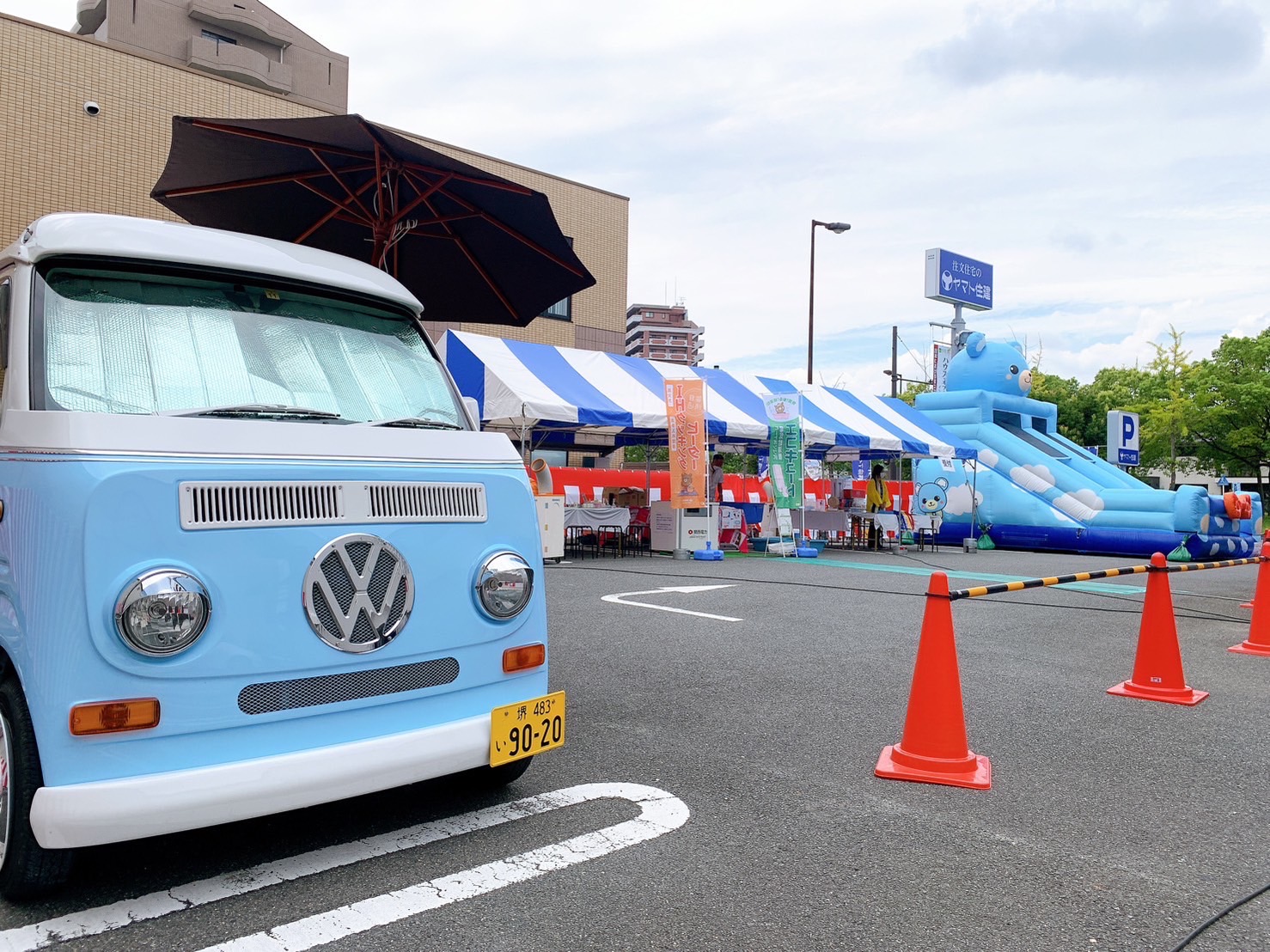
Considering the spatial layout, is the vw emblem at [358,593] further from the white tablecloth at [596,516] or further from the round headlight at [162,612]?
the white tablecloth at [596,516]

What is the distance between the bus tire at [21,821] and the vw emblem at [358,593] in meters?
0.81

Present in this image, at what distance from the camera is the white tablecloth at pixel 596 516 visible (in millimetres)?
15297

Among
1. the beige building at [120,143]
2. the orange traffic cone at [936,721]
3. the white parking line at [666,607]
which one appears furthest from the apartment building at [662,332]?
the orange traffic cone at [936,721]

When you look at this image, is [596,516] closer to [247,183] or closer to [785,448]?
[785,448]

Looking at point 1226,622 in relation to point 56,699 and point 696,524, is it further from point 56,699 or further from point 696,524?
point 56,699

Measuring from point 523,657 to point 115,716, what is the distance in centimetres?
133

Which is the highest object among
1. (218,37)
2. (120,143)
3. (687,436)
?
(218,37)

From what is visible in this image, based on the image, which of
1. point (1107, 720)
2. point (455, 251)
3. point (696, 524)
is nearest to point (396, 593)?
point (1107, 720)

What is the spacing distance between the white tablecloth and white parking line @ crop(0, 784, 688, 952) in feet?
37.8

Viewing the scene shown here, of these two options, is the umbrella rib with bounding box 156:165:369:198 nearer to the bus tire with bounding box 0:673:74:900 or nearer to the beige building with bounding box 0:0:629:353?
the bus tire with bounding box 0:673:74:900

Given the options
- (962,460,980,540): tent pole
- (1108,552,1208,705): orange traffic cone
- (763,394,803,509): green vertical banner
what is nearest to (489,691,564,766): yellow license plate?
(1108,552,1208,705): orange traffic cone

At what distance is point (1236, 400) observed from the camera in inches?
1508

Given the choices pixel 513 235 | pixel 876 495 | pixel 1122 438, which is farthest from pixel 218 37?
pixel 1122 438

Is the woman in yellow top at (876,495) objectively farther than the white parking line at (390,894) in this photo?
Yes
